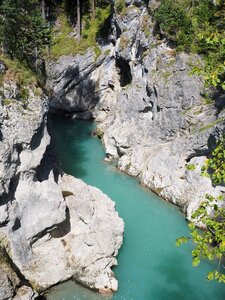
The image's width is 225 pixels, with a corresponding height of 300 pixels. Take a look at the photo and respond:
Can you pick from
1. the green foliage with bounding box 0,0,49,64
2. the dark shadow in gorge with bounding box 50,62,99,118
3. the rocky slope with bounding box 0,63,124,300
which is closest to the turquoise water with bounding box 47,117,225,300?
the rocky slope with bounding box 0,63,124,300

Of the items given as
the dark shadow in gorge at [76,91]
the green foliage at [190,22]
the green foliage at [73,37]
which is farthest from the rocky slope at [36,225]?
the green foliage at [73,37]

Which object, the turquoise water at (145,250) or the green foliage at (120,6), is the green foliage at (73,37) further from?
the turquoise water at (145,250)

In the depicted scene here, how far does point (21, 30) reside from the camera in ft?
104

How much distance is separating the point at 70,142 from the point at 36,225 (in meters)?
20.6

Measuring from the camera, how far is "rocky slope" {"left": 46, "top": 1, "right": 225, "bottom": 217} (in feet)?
94.0

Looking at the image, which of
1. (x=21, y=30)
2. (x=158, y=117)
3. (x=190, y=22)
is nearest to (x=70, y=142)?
(x=158, y=117)

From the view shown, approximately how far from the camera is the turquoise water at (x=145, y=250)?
20078mm

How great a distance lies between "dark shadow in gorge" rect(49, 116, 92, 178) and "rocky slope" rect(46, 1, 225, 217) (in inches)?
102

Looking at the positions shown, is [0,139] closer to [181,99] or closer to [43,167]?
[43,167]

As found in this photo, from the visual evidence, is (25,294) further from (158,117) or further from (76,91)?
(76,91)

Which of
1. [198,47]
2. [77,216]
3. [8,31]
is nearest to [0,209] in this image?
[77,216]

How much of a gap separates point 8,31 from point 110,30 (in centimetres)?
2188

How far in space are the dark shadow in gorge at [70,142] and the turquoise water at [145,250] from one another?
0.33 ft

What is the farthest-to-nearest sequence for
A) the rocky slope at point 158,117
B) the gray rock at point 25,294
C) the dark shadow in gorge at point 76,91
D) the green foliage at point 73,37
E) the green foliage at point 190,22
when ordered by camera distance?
the green foliage at point 73,37
the dark shadow in gorge at point 76,91
the green foliage at point 190,22
the rocky slope at point 158,117
the gray rock at point 25,294
